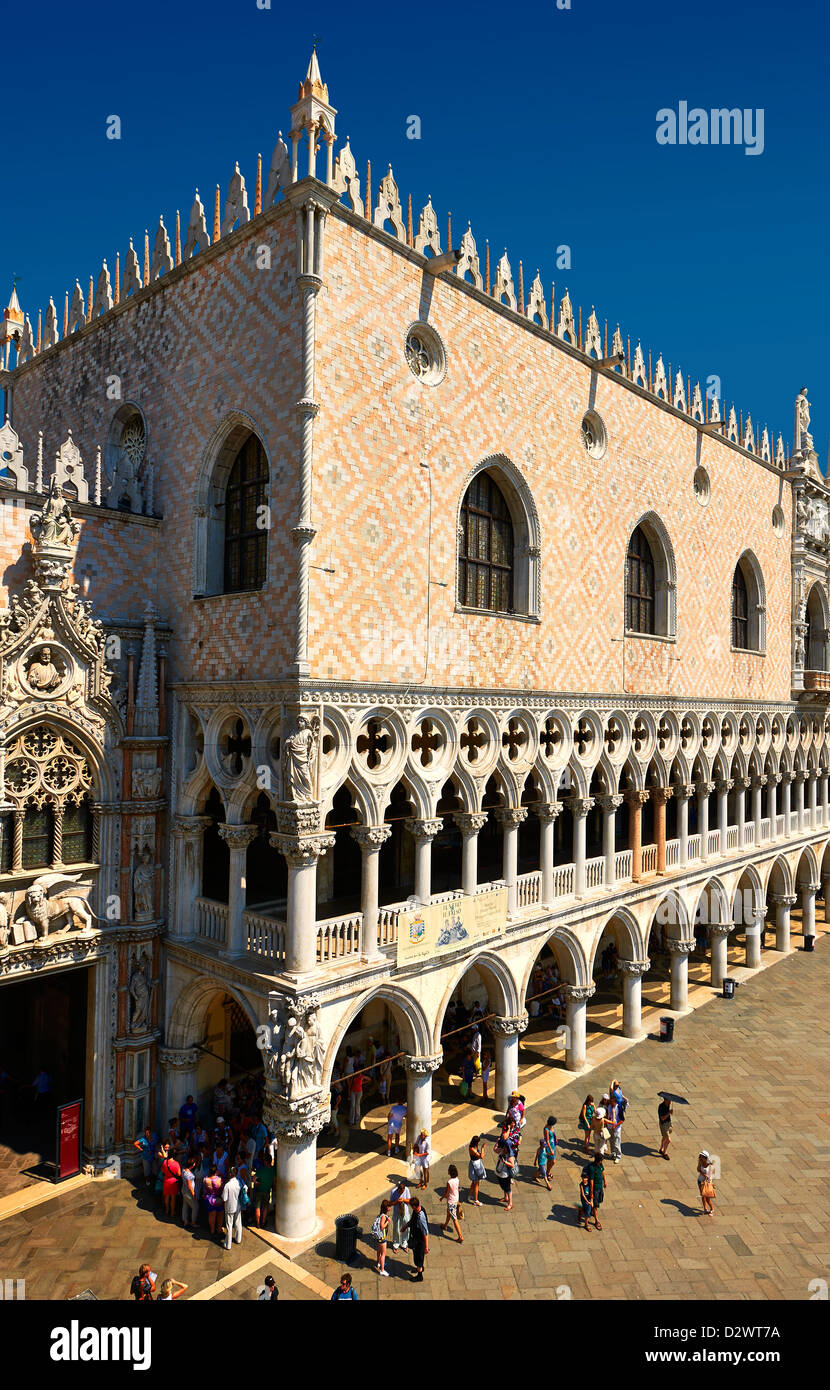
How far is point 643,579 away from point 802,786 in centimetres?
1443

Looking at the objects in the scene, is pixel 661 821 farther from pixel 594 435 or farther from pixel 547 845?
pixel 594 435

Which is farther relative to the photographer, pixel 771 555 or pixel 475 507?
pixel 771 555

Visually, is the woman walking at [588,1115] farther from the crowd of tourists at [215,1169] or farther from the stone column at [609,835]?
the crowd of tourists at [215,1169]

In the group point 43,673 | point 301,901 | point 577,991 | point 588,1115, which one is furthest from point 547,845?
point 43,673

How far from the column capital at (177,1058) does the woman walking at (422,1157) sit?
180 inches

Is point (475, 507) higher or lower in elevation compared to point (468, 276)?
lower

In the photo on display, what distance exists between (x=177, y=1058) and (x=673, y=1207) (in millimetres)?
9424

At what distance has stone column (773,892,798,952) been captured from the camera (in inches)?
1189

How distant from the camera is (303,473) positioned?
1320 centimetres

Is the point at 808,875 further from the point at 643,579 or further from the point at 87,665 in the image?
the point at 87,665

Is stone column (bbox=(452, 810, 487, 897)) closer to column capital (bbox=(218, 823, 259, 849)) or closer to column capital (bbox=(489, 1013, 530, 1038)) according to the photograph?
column capital (bbox=(489, 1013, 530, 1038))

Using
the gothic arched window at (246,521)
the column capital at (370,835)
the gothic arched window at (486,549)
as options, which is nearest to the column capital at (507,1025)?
the column capital at (370,835)

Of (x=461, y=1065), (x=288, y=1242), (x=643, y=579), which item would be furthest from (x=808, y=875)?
(x=288, y=1242)

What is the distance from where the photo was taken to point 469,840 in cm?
1661
